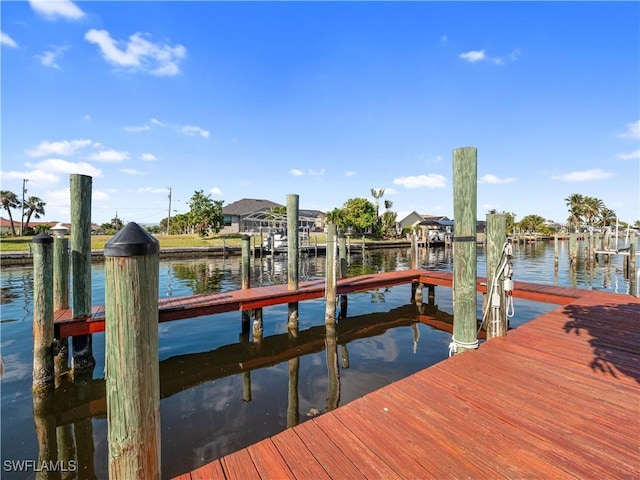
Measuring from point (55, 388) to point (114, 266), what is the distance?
639 centimetres

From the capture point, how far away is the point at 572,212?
7350cm

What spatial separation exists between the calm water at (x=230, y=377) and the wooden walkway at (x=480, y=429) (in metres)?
2.35

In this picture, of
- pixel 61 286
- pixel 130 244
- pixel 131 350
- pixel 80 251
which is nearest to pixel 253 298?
pixel 80 251

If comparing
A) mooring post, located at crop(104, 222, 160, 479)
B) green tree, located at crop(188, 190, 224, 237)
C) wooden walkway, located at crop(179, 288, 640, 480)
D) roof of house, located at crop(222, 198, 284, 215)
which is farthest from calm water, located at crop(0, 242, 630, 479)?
roof of house, located at crop(222, 198, 284, 215)

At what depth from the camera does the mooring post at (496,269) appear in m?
5.32

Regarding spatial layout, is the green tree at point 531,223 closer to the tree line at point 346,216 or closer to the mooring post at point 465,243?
the tree line at point 346,216

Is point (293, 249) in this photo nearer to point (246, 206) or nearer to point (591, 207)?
point (246, 206)

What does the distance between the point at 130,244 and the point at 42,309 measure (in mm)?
5617

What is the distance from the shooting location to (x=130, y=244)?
6.32 feet

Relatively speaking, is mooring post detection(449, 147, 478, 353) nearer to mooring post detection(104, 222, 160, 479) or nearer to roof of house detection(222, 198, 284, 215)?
mooring post detection(104, 222, 160, 479)

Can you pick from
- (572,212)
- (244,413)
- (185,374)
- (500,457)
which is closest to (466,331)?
(500,457)

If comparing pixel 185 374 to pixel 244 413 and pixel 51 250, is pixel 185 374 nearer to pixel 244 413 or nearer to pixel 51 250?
pixel 244 413

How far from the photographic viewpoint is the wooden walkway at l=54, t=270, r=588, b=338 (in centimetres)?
656

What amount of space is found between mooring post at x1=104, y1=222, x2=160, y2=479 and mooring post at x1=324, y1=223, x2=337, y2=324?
778cm
